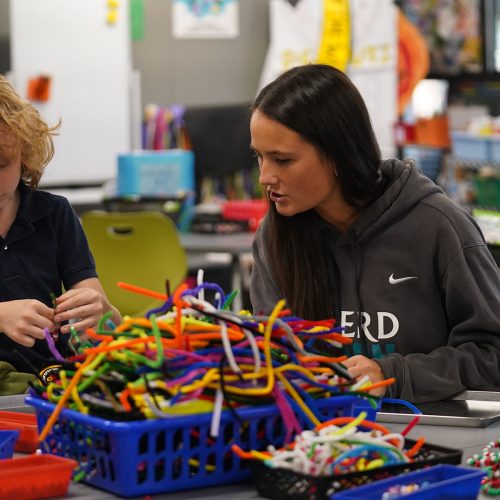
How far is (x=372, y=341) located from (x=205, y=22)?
17.4 ft

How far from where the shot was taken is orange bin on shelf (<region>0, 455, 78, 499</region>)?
1.09 metres

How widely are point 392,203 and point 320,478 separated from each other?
38.2 inches

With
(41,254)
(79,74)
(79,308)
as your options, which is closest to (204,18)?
(79,74)

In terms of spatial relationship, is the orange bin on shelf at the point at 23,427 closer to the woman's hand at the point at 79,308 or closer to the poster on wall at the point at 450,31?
the woman's hand at the point at 79,308

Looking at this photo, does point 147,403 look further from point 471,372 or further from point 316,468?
point 471,372

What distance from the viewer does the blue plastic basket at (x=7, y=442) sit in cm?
118

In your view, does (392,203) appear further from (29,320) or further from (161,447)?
(161,447)

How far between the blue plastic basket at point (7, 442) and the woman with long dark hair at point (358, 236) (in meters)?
0.78

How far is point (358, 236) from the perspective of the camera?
1920 mm

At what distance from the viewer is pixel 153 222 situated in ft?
12.8

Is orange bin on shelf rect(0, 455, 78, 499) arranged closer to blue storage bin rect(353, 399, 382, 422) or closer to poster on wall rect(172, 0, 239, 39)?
blue storage bin rect(353, 399, 382, 422)

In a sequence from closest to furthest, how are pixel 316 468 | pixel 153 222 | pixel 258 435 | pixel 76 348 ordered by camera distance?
pixel 316 468
pixel 258 435
pixel 76 348
pixel 153 222

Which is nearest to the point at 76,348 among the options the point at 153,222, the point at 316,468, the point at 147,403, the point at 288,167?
the point at 147,403

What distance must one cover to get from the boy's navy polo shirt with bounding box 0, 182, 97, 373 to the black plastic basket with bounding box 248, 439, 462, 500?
966 mm
